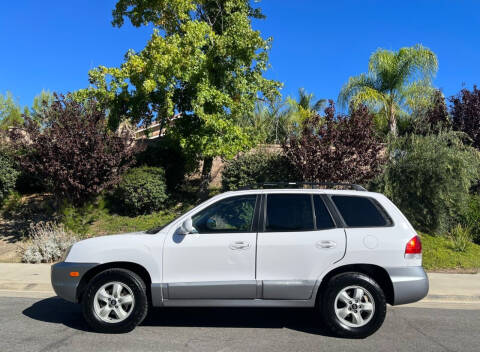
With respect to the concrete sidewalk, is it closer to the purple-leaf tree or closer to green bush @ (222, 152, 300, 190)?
green bush @ (222, 152, 300, 190)

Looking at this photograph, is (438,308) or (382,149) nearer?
(438,308)

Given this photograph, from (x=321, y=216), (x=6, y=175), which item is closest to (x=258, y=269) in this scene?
(x=321, y=216)

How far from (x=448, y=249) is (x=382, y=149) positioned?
3266 mm

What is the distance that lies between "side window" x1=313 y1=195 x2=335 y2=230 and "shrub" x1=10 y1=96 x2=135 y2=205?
784 centimetres

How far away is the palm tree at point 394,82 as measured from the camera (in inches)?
669

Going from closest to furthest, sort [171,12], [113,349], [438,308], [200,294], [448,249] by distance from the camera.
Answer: [113,349] → [200,294] → [438,308] → [448,249] → [171,12]

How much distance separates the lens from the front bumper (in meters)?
5.11

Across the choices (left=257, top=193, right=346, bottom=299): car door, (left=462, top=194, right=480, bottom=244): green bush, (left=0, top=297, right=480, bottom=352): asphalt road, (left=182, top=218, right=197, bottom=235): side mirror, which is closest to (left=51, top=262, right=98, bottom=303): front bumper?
(left=0, top=297, right=480, bottom=352): asphalt road

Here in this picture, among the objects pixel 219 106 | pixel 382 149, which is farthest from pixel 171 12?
pixel 382 149

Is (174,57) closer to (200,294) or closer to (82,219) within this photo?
(82,219)

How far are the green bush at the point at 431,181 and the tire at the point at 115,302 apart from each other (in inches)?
345

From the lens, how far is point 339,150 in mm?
11398

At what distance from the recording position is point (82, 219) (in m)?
12.1

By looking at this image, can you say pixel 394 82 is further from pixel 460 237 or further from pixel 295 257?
pixel 295 257
